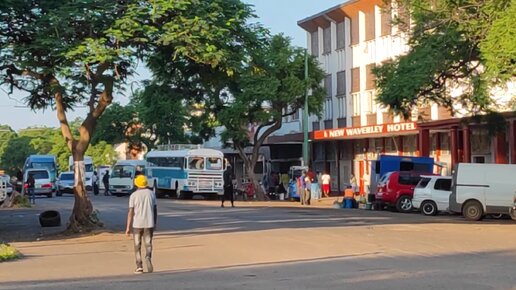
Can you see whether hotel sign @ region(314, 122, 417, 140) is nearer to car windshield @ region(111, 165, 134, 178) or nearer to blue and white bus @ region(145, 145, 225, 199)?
blue and white bus @ region(145, 145, 225, 199)

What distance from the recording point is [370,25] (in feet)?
172

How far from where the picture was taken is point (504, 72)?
21.8 meters

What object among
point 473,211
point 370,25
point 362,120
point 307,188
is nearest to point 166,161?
point 307,188

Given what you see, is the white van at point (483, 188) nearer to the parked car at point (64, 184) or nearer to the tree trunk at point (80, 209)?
the tree trunk at point (80, 209)

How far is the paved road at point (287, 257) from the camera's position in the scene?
43.8 feet

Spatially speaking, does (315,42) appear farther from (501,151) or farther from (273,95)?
(501,151)

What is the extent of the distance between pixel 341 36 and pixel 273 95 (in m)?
9.77

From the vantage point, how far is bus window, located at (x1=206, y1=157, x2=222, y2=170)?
49688 mm

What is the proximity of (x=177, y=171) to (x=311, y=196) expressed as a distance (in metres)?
9.13

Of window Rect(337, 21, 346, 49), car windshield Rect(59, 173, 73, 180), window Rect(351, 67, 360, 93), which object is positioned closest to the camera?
window Rect(351, 67, 360, 93)

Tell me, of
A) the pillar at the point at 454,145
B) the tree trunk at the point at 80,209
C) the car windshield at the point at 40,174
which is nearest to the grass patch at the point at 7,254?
the tree trunk at the point at 80,209

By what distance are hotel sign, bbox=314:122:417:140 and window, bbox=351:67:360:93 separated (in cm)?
396

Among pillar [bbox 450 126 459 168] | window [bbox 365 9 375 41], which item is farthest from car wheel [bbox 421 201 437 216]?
window [bbox 365 9 375 41]

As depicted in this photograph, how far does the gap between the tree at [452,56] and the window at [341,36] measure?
23.2 m
